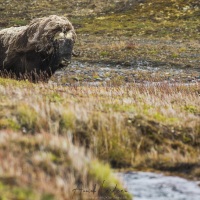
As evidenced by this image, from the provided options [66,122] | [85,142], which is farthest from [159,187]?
[66,122]

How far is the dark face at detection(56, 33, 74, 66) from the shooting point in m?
20.4

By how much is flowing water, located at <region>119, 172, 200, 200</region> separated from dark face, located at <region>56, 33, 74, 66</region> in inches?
546

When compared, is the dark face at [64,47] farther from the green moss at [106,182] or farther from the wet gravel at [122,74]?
the green moss at [106,182]

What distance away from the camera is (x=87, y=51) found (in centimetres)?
4472

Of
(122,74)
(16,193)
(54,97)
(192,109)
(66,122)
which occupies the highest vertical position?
(16,193)

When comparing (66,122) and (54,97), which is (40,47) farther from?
(66,122)

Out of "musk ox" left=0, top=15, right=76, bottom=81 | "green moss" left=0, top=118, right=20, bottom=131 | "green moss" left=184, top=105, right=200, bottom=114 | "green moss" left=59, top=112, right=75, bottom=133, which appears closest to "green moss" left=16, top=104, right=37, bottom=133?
"green moss" left=0, top=118, right=20, bottom=131

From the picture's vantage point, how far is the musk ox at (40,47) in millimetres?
20422

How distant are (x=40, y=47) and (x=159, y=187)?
14767 mm

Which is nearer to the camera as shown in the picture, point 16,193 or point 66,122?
point 16,193

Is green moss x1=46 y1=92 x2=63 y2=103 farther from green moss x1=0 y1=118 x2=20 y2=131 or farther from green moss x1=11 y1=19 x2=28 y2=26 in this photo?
green moss x1=11 y1=19 x2=28 y2=26

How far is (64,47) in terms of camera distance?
20.7 metres

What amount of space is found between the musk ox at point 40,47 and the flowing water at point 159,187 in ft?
44.0

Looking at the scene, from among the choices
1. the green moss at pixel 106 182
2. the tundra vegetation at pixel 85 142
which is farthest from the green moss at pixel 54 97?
the green moss at pixel 106 182
